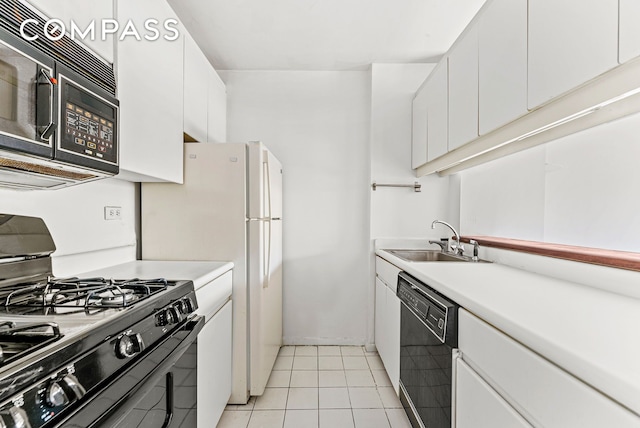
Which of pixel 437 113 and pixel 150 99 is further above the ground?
pixel 437 113

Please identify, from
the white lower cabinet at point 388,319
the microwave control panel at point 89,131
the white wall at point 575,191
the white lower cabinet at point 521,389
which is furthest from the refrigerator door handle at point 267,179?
the white wall at point 575,191

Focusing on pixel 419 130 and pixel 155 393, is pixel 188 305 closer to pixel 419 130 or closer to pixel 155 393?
pixel 155 393

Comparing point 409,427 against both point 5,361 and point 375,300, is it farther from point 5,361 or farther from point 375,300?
point 5,361

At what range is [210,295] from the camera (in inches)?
68.4

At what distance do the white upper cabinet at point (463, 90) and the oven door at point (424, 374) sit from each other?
3.46 feet

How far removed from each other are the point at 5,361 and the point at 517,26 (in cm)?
195

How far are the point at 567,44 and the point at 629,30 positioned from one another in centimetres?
22

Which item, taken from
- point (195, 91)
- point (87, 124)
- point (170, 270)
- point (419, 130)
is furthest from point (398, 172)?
point (87, 124)

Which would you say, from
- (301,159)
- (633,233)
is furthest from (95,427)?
(301,159)

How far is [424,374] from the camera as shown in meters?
1.61

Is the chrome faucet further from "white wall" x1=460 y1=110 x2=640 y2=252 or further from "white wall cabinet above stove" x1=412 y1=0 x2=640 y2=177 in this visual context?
"white wall cabinet above stove" x1=412 y1=0 x2=640 y2=177

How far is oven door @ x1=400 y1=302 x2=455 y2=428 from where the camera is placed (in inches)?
53.6

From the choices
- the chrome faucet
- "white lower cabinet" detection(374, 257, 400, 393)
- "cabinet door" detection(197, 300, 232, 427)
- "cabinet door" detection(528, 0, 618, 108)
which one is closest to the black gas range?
"cabinet door" detection(197, 300, 232, 427)

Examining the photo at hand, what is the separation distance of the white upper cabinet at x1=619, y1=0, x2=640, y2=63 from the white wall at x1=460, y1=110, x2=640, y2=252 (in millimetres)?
586
